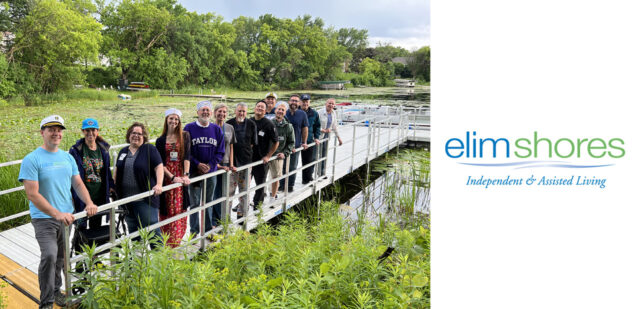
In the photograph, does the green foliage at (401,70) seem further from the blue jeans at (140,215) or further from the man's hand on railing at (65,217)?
the man's hand on railing at (65,217)

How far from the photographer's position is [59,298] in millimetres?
1812

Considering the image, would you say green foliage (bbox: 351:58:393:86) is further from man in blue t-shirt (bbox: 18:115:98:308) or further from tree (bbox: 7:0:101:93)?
man in blue t-shirt (bbox: 18:115:98:308)

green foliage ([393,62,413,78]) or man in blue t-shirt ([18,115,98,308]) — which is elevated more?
green foliage ([393,62,413,78])

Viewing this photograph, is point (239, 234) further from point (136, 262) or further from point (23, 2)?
point (23, 2)

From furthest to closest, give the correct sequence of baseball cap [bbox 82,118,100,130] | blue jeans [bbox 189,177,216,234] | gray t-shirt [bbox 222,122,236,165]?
gray t-shirt [bbox 222,122,236,165] → blue jeans [bbox 189,177,216,234] → baseball cap [bbox 82,118,100,130]

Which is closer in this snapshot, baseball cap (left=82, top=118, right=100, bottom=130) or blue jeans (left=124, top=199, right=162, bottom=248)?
baseball cap (left=82, top=118, right=100, bottom=130)

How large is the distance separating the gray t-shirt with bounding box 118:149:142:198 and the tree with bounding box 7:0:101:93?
3.20m

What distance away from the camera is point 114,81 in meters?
4.97

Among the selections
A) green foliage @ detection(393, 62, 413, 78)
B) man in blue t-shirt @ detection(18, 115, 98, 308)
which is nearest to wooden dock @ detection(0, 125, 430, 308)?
man in blue t-shirt @ detection(18, 115, 98, 308)

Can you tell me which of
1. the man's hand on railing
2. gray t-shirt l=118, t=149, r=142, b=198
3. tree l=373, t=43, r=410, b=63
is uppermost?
tree l=373, t=43, r=410, b=63

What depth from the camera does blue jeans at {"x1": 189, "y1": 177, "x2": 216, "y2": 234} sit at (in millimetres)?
2557
